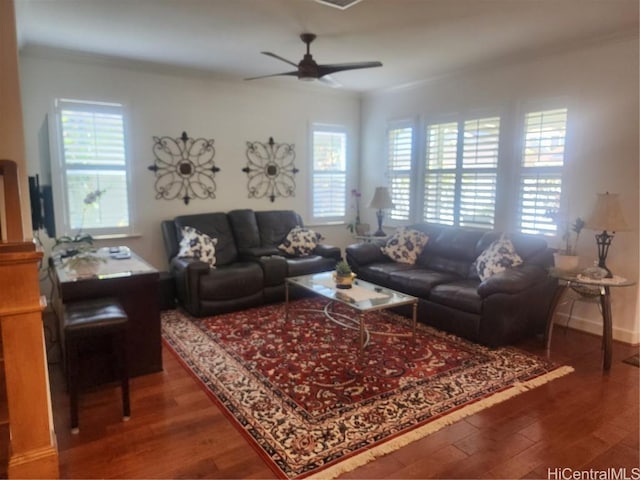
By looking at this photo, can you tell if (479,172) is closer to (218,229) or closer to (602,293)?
(602,293)

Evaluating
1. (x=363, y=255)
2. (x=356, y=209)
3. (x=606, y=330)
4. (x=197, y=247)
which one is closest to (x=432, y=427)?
(x=606, y=330)

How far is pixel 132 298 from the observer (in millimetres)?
3031

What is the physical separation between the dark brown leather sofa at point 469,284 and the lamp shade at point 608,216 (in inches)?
26.1

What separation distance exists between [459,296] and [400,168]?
260 centimetres

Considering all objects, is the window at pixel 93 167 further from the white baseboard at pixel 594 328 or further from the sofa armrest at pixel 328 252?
the white baseboard at pixel 594 328

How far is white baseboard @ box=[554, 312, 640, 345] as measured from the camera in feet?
12.5

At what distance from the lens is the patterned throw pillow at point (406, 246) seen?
5.07 metres

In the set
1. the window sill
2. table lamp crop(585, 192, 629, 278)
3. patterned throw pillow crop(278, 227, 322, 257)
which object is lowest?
patterned throw pillow crop(278, 227, 322, 257)

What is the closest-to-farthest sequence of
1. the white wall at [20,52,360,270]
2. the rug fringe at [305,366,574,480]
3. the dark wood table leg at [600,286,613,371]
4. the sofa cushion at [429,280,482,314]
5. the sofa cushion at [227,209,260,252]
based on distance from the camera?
the rug fringe at [305,366,574,480], the dark wood table leg at [600,286,613,371], the sofa cushion at [429,280,482,314], the white wall at [20,52,360,270], the sofa cushion at [227,209,260,252]

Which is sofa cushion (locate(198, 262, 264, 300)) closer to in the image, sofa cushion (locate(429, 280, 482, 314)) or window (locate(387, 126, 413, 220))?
sofa cushion (locate(429, 280, 482, 314))

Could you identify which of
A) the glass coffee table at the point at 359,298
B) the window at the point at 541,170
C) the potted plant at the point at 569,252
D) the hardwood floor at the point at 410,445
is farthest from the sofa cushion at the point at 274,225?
the potted plant at the point at 569,252

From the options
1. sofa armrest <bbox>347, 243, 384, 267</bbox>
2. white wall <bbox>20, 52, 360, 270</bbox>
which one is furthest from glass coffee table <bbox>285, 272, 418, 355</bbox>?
white wall <bbox>20, 52, 360, 270</bbox>

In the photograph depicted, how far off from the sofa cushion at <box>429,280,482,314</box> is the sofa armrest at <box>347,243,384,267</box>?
1.11 meters

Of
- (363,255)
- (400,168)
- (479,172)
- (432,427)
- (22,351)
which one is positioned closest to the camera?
(22,351)
